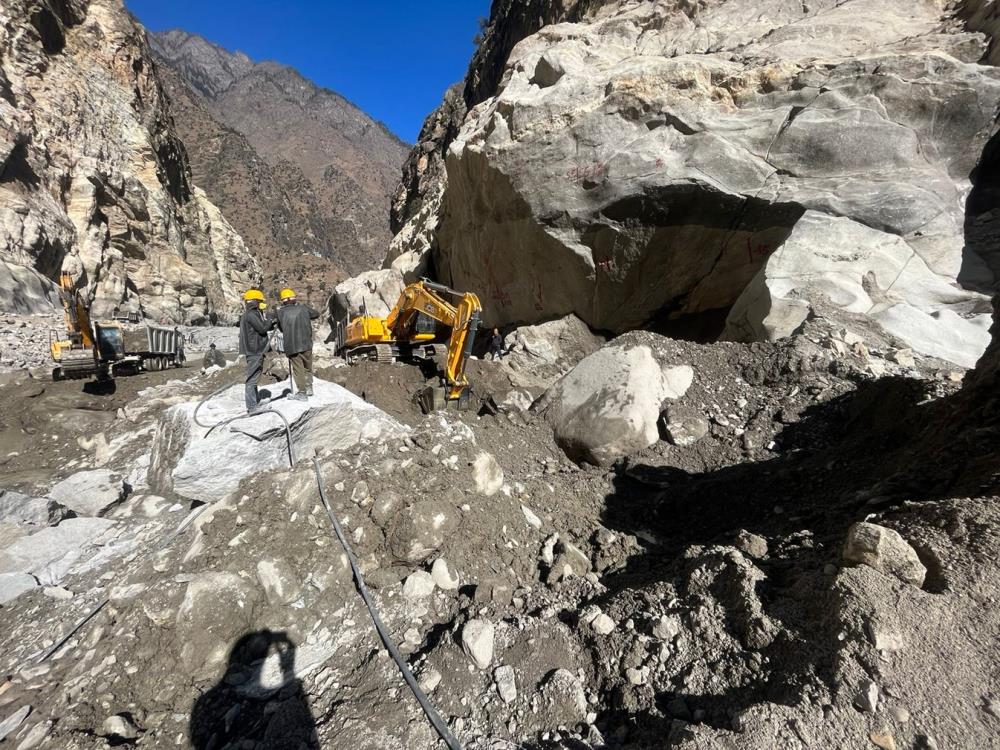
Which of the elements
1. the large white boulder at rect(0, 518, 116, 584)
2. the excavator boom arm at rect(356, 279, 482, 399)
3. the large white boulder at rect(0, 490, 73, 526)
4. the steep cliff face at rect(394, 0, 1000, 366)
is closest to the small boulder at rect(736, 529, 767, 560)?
the excavator boom arm at rect(356, 279, 482, 399)

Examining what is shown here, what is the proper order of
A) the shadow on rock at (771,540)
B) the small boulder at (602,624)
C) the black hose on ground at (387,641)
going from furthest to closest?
the small boulder at (602,624), the black hose on ground at (387,641), the shadow on rock at (771,540)

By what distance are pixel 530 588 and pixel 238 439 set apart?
3108 millimetres

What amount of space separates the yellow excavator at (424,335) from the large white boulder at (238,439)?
2273 mm

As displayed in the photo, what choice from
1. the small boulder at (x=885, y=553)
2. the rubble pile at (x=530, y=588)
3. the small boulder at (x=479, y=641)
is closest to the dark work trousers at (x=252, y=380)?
the rubble pile at (x=530, y=588)

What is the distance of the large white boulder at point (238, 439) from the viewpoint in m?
4.01

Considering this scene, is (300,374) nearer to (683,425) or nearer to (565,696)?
(565,696)

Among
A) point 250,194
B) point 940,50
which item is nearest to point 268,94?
point 250,194

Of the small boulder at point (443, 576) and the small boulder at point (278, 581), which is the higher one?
the small boulder at point (443, 576)

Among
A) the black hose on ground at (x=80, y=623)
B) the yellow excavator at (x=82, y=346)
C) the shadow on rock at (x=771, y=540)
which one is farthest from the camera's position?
the yellow excavator at (x=82, y=346)

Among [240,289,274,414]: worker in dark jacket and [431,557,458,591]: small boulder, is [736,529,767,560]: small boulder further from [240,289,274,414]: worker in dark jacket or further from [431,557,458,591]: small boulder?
[240,289,274,414]: worker in dark jacket

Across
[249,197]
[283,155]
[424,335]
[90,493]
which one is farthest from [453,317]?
[283,155]

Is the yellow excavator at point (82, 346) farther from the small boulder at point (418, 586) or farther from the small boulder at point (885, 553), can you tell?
the small boulder at point (885, 553)

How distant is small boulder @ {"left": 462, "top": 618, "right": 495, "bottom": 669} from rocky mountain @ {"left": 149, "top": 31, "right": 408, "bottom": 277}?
162 feet

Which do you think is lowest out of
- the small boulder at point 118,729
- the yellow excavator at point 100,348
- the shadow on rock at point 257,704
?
the yellow excavator at point 100,348
